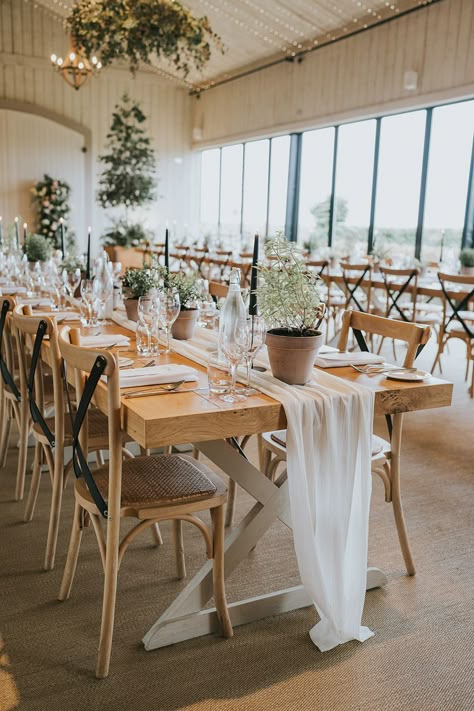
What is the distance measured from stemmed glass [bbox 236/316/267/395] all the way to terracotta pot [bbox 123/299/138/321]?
4.27 ft

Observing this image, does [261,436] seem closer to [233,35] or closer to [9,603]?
[9,603]

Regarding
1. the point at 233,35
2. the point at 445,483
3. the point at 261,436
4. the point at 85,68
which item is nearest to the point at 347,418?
the point at 261,436

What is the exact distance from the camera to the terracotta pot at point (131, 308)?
10.9 feet

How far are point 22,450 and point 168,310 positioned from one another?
1068mm

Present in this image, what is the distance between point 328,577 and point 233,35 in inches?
437

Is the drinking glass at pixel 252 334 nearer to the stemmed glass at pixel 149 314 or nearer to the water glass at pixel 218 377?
the water glass at pixel 218 377

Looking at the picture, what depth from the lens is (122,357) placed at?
2.59 meters

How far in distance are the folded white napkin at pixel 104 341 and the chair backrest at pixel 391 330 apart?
93 centimetres

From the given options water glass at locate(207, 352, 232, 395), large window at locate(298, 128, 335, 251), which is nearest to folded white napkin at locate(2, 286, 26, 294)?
water glass at locate(207, 352, 232, 395)

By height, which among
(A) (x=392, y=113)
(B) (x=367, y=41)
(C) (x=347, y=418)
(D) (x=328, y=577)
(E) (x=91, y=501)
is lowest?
(D) (x=328, y=577)

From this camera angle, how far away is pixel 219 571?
2191mm

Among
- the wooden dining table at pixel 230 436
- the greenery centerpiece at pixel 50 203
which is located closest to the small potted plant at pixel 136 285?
the wooden dining table at pixel 230 436

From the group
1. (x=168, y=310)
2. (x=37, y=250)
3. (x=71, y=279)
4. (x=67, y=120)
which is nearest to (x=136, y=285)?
(x=168, y=310)

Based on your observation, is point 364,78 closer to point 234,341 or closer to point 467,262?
point 467,262
